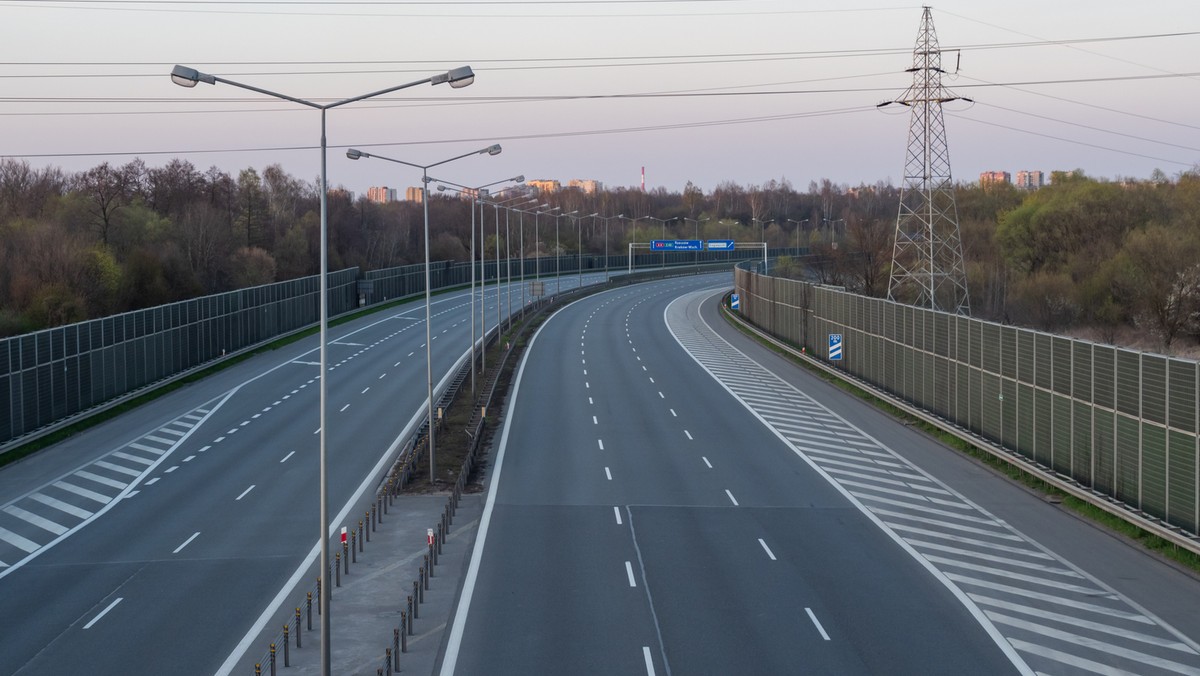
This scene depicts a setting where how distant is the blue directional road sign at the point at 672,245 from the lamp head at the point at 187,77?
121110mm

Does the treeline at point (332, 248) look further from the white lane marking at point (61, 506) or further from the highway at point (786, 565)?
the highway at point (786, 565)

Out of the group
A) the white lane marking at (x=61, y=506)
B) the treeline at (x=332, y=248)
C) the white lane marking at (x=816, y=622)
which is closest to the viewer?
the white lane marking at (x=816, y=622)

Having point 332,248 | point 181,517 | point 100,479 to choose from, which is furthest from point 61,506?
point 332,248

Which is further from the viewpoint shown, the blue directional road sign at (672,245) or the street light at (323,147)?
the blue directional road sign at (672,245)

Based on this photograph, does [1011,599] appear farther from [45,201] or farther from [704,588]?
[45,201]

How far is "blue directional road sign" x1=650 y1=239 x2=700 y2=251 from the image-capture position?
138 metres

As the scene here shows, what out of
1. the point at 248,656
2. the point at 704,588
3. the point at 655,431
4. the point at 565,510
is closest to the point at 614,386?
the point at 655,431

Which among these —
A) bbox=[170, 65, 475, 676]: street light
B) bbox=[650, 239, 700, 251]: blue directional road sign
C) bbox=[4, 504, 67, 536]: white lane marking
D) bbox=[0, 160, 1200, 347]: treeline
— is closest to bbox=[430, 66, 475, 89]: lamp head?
bbox=[170, 65, 475, 676]: street light

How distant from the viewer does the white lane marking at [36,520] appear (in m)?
27.8

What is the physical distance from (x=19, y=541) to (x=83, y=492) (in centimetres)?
528

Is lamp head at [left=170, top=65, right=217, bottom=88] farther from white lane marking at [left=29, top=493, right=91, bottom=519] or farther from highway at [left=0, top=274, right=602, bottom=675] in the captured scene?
white lane marking at [left=29, top=493, right=91, bottom=519]

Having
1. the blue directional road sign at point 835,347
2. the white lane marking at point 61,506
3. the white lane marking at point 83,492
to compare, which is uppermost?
the blue directional road sign at point 835,347

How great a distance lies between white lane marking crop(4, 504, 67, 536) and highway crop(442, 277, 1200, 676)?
10825 mm

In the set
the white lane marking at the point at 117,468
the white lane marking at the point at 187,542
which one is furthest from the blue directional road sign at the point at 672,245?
the white lane marking at the point at 187,542
